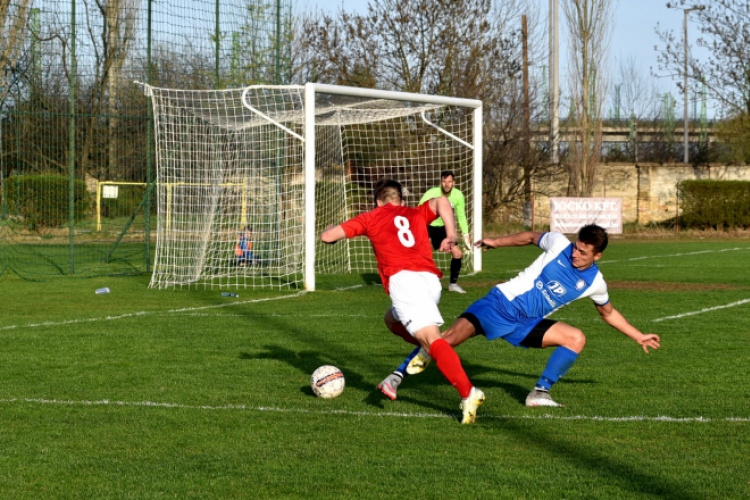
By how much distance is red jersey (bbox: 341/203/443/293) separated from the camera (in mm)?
7098

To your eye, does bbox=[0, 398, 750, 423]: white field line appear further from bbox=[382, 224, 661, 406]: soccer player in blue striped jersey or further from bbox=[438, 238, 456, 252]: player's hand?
bbox=[438, 238, 456, 252]: player's hand

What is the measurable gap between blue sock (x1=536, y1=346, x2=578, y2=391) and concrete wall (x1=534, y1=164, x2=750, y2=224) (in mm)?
30531

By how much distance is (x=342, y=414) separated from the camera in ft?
22.3

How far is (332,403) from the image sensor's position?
717 centimetres

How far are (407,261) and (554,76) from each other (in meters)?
32.2

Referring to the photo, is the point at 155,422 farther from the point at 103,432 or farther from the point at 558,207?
the point at 558,207

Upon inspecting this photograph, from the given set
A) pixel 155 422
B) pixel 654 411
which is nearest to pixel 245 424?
pixel 155 422

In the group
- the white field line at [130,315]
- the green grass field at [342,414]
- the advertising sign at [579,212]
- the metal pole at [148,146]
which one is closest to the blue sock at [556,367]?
the green grass field at [342,414]

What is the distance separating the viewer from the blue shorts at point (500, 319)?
22.9 feet

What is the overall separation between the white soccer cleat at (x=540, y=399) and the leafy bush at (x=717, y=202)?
2906cm

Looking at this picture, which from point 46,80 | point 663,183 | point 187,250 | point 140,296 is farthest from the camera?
point 663,183

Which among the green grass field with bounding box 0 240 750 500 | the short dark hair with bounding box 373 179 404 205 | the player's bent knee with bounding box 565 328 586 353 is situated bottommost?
the green grass field with bounding box 0 240 750 500

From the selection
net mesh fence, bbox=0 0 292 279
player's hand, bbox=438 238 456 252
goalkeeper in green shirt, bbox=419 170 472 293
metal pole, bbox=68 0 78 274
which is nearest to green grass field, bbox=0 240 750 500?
player's hand, bbox=438 238 456 252

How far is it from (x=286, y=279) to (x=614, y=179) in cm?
2482
